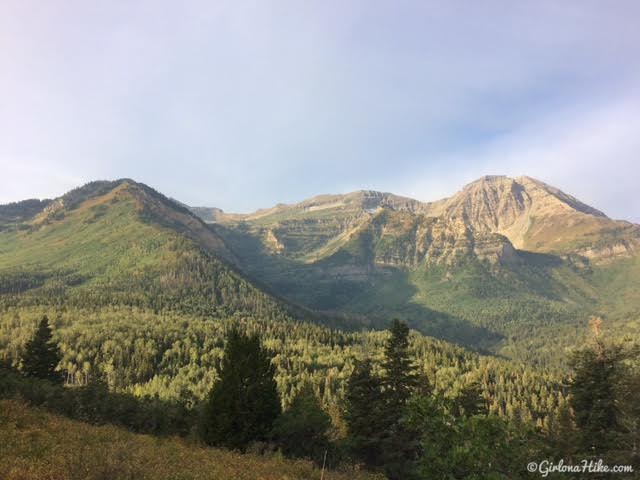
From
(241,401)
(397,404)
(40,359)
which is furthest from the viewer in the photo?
(40,359)

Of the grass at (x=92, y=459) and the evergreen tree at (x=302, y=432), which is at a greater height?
the grass at (x=92, y=459)

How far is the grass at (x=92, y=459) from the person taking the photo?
1591 cm

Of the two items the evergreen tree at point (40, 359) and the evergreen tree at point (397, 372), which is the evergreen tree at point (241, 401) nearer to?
the evergreen tree at point (397, 372)

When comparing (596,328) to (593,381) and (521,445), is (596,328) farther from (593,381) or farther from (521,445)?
(521,445)

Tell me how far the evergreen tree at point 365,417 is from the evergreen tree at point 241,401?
8514 mm

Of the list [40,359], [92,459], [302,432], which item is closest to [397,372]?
[302,432]

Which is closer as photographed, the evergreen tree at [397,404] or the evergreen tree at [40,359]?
the evergreen tree at [397,404]

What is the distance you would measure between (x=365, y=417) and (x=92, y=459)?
29065mm

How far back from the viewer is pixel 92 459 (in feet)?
58.2

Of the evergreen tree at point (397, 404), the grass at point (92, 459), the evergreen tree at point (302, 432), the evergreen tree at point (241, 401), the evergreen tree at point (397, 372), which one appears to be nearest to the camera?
the grass at point (92, 459)

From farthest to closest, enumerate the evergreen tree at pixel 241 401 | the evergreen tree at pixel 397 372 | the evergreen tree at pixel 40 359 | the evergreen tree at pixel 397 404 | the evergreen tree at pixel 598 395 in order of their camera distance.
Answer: the evergreen tree at pixel 40 359, the evergreen tree at pixel 397 372, the evergreen tree at pixel 241 401, the evergreen tree at pixel 397 404, the evergreen tree at pixel 598 395

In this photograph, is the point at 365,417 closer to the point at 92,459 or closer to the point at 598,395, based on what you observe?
the point at 598,395

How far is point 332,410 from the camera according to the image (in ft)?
266

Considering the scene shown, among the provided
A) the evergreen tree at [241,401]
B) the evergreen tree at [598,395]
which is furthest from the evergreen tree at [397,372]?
the evergreen tree at [598,395]
